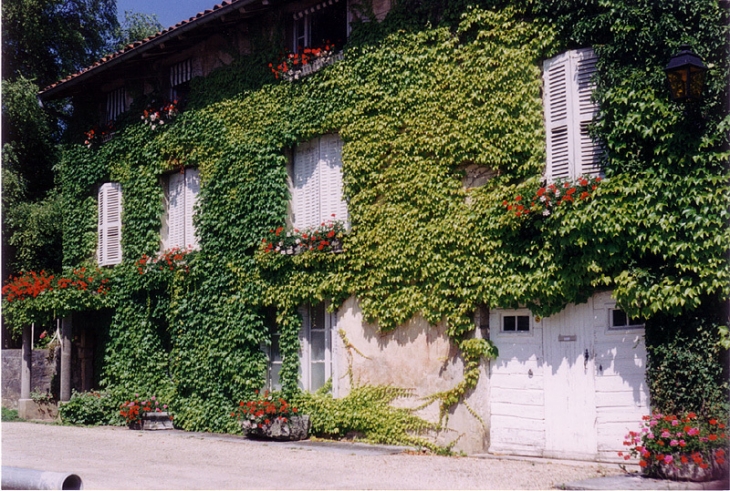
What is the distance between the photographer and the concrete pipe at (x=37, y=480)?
6914 mm

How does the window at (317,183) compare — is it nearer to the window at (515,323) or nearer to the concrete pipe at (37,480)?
the window at (515,323)

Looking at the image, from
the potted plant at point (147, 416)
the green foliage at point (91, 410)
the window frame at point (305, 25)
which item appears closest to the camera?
the window frame at point (305, 25)

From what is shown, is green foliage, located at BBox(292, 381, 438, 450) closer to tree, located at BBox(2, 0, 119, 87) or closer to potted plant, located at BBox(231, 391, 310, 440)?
potted plant, located at BBox(231, 391, 310, 440)

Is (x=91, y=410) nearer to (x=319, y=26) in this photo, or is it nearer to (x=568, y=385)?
(x=319, y=26)

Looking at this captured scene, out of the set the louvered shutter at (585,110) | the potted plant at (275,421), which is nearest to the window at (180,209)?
the potted plant at (275,421)

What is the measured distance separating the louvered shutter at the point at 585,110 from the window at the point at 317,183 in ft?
13.6

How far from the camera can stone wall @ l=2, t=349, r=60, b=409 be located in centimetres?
1714

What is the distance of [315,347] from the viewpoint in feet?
42.6

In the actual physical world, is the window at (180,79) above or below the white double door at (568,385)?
above

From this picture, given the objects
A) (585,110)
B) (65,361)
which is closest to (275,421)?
(65,361)

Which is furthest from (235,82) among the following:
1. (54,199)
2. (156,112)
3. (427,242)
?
(54,199)

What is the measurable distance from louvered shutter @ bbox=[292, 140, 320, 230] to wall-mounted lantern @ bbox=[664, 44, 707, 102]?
6.16 meters

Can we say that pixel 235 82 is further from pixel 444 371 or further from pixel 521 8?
pixel 444 371

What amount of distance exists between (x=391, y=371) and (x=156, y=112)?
7.77 metres
